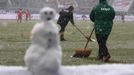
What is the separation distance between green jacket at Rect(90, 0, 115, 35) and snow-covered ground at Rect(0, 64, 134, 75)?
7677 mm

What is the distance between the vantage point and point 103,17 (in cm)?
1283

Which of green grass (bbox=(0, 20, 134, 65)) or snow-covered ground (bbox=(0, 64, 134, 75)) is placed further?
green grass (bbox=(0, 20, 134, 65))

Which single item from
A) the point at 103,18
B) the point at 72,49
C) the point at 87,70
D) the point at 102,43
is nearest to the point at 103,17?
the point at 103,18

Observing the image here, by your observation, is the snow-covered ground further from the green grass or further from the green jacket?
the green jacket

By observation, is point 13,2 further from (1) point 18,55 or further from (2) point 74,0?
(1) point 18,55

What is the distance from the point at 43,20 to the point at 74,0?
77.6 meters

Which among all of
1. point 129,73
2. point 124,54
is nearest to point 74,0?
point 124,54

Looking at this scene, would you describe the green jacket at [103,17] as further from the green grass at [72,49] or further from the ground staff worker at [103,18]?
the green grass at [72,49]

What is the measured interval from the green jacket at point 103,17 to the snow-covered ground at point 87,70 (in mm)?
7677

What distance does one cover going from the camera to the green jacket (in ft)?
42.0

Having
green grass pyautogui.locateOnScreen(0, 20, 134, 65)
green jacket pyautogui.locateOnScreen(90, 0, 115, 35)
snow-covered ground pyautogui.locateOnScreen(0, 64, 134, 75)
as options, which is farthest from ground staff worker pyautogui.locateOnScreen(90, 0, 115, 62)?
snow-covered ground pyautogui.locateOnScreen(0, 64, 134, 75)

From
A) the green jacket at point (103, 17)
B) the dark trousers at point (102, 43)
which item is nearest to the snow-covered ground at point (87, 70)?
the green jacket at point (103, 17)

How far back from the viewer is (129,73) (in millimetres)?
5141

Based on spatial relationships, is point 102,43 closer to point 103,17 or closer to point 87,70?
point 103,17
